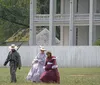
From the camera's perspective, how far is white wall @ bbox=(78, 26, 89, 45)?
47438 millimetres

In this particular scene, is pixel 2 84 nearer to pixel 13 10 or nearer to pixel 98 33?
pixel 98 33

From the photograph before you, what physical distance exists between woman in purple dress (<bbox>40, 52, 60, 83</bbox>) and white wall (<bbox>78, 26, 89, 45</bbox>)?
2777 centimetres

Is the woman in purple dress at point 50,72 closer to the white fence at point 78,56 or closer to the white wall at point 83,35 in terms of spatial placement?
the white fence at point 78,56

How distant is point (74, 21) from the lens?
1763 inches

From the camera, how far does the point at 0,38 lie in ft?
223

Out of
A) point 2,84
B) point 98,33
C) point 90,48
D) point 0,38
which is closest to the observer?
point 2,84

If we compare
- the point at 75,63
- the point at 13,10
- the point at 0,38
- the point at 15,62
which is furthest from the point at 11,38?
the point at 15,62

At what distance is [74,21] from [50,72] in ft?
83.3

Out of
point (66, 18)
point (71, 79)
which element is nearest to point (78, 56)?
point (66, 18)

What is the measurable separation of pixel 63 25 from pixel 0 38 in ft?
77.0

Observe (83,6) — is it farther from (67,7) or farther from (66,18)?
(66,18)

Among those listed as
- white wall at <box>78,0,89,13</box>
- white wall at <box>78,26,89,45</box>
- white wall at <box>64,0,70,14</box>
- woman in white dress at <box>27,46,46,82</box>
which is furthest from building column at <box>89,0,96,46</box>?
woman in white dress at <box>27,46,46,82</box>

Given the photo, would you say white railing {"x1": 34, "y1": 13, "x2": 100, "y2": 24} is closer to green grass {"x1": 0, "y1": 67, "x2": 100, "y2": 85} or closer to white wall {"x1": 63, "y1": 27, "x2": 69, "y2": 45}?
white wall {"x1": 63, "y1": 27, "x2": 69, "y2": 45}

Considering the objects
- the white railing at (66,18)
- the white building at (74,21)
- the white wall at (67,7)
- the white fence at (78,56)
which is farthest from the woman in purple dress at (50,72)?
the white wall at (67,7)
